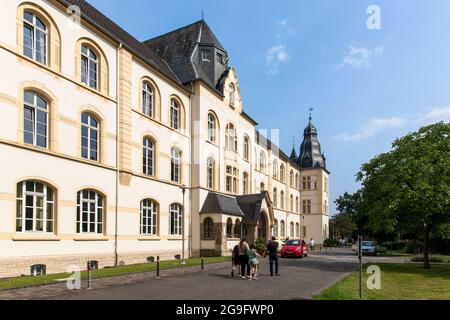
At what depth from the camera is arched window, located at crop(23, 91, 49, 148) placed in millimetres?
17219

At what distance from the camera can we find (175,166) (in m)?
29.2

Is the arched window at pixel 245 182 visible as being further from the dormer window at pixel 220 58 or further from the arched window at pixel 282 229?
the arched window at pixel 282 229

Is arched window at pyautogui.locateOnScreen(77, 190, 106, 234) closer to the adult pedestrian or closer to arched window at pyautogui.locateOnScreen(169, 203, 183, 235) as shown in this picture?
arched window at pyautogui.locateOnScreen(169, 203, 183, 235)

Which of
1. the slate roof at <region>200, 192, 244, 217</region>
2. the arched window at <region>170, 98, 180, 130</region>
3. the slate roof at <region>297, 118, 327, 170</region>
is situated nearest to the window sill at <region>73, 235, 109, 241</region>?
the arched window at <region>170, 98, 180, 130</region>

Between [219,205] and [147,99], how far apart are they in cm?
985

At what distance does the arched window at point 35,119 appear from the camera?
17.2 metres

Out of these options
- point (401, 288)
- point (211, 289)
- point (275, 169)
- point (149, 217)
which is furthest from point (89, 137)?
point (275, 169)

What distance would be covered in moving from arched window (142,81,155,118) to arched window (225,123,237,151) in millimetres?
10795

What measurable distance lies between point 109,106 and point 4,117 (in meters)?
6.83

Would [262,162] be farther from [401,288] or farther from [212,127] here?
[401,288]

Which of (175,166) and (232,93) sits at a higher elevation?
(232,93)

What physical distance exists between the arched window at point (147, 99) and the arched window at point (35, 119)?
819 centimetres
